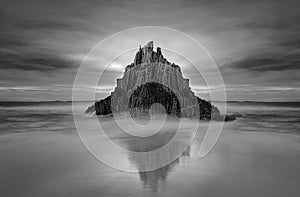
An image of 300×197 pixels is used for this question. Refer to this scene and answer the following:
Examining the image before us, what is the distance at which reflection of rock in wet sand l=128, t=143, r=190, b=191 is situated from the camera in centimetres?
812

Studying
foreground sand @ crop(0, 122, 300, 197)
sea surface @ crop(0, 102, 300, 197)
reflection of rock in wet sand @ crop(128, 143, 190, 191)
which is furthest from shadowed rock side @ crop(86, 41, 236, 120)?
reflection of rock in wet sand @ crop(128, 143, 190, 191)

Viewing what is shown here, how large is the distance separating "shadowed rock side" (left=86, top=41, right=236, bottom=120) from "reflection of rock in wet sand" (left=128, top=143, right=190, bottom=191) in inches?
586

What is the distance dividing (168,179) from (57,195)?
11.7 feet

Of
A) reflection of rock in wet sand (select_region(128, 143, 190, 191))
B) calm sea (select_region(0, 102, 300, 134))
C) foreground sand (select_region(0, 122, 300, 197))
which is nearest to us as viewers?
foreground sand (select_region(0, 122, 300, 197))

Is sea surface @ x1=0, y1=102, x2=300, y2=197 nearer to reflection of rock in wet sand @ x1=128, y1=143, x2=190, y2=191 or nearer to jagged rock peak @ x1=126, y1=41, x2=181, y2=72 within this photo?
reflection of rock in wet sand @ x1=128, y1=143, x2=190, y2=191

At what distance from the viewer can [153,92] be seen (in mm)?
28906

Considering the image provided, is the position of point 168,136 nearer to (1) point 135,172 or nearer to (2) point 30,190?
(1) point 135,172

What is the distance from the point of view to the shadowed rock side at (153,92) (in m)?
28.3

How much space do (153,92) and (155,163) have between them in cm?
1898

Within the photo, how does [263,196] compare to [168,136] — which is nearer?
[263,196]

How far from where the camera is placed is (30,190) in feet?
25.7

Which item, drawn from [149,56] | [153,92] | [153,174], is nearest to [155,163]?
[153,174]

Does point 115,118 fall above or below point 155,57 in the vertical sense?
below

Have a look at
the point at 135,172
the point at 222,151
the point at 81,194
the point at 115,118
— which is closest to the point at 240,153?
the point at 222,151
